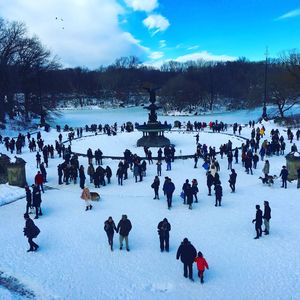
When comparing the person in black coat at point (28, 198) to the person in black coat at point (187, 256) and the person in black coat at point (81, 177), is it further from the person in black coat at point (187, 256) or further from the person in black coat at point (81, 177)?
the person in black coat at point (187, 256)

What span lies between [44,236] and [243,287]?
6.29 metres

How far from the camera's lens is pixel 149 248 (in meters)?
11.4

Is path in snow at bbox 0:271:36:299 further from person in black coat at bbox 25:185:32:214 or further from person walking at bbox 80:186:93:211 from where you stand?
person walking at bbox 80:186:93:211

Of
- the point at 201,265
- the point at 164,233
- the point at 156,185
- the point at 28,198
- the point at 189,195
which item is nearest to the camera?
the point at 201,265

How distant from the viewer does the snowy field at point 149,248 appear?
9.27 meters

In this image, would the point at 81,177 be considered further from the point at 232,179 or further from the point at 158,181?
the point at 232,179

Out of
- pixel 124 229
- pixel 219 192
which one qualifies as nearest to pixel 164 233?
pixel 124 229

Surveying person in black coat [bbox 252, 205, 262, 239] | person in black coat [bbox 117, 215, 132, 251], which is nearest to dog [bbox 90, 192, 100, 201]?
person in black coat [bbox 117, 215, 132, 251]

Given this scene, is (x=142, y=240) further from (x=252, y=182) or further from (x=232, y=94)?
(x=232, y=94)

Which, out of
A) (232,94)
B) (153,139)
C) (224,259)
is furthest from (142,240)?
(232,94)

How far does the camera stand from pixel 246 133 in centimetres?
3547

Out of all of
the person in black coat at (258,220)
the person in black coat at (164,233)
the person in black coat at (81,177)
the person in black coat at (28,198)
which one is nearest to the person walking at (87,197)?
the person in black coat at (28,198)

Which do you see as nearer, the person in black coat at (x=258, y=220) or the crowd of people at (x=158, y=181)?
the crowd of people at (x=158, y=181)

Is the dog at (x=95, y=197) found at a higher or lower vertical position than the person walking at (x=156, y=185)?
lower
